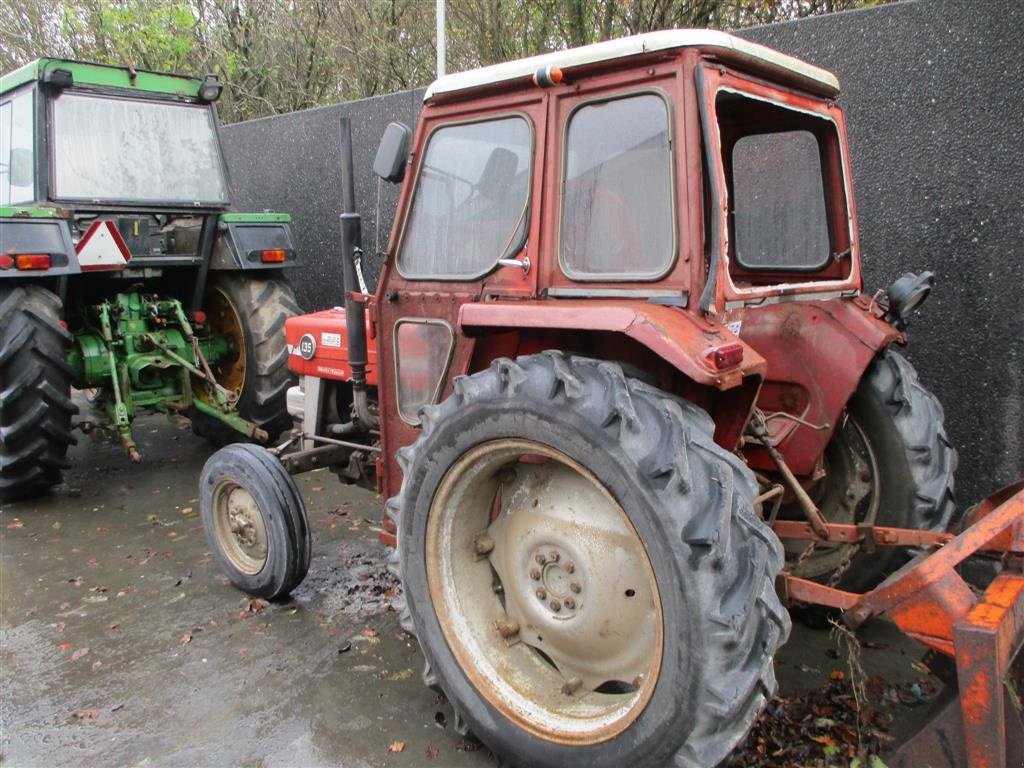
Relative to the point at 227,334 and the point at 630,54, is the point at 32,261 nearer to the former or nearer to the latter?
the point at 227,334

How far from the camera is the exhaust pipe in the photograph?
123 inches

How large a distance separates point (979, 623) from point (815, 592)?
505 mm

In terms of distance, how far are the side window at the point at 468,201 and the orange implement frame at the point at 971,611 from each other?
143 centimetres

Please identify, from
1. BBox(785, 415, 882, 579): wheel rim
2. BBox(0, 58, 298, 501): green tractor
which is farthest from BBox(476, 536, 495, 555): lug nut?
BBox(0, 58, 298, 501): green tractor

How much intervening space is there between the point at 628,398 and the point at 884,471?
55.8 inches

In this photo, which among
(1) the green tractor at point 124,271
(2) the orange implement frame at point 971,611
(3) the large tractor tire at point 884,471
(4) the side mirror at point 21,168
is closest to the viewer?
(2) the orange implement frame at point 971,611

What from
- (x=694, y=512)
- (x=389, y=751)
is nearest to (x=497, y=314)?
(x=694, y=512)

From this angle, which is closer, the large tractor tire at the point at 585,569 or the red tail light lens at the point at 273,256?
the large tractor tire at the point at 585,569

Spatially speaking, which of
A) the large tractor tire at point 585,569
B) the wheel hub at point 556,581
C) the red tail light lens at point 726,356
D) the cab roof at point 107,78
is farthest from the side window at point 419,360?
the cab roof at point 107,78

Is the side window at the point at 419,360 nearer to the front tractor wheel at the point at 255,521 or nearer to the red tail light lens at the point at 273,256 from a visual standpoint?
the front tractor wheel at the point at 255,521

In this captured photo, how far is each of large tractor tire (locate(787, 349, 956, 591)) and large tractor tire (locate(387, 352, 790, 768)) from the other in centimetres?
103

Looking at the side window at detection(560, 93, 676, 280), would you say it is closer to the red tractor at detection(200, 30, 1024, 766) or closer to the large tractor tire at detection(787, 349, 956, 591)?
the red tractor at detection(200, 30, 1024, 766)

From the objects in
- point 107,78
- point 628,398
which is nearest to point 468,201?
point 628,398

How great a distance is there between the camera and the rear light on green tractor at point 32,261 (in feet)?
15.3
